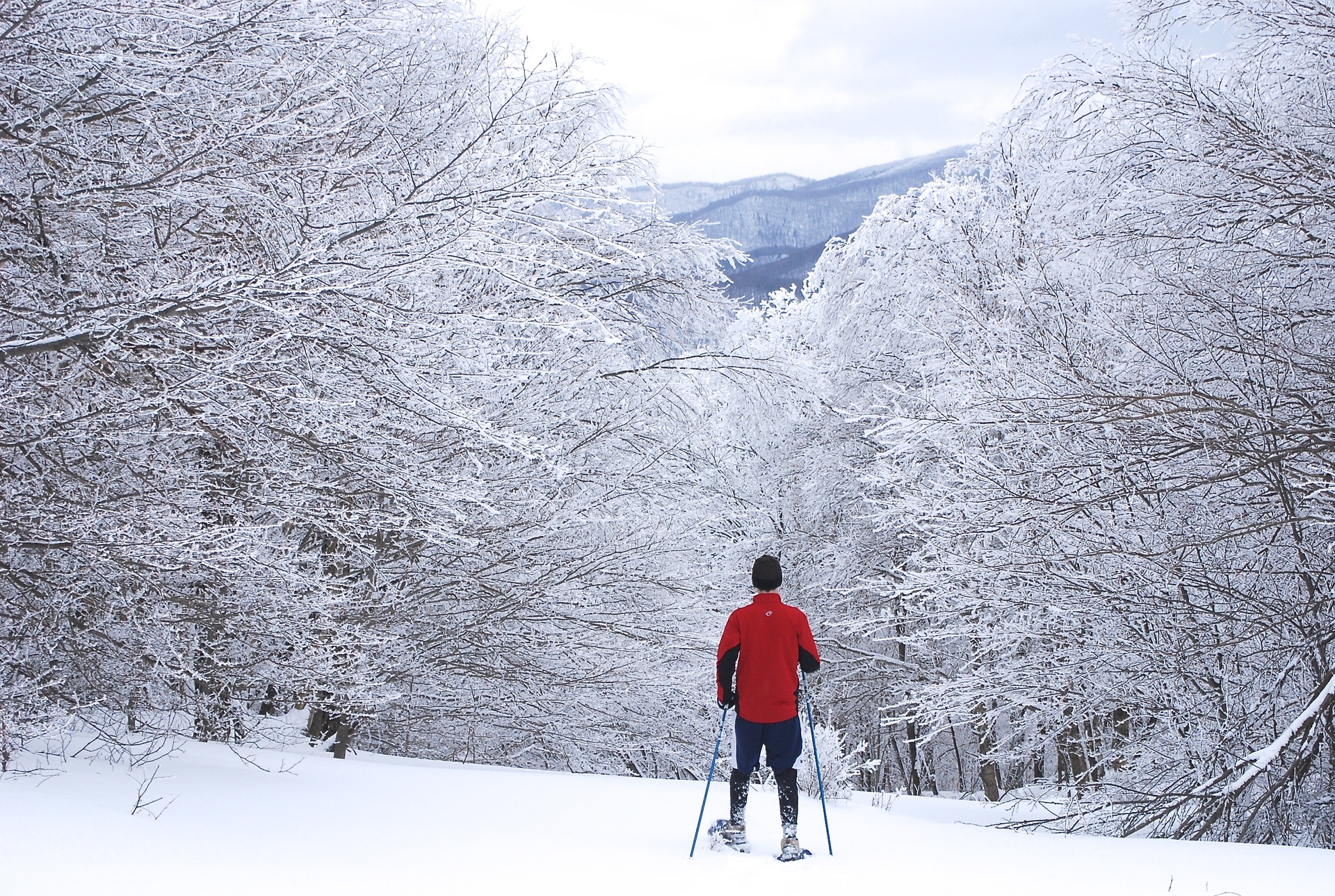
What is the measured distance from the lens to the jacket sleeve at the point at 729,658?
16.1 feet

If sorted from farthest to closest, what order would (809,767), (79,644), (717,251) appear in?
(717,251) → (809,767) → (79,644)

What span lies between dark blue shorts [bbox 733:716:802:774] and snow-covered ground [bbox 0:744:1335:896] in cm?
43

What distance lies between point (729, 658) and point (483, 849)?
1.45 m

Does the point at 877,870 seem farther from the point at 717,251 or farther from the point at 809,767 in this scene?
the point at 717,251

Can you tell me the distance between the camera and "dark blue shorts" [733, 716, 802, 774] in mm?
4797

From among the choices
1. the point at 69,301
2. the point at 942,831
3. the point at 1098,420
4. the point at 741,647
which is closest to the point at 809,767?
the point at 942,831

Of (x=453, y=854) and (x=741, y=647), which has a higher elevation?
(x=741, y=647)

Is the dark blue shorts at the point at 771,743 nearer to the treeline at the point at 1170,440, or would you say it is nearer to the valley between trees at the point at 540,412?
the valley between trees at the point at 540,412

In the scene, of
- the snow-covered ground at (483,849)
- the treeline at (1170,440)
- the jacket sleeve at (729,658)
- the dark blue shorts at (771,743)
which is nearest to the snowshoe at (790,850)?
the snow-covered ground at (483,849)

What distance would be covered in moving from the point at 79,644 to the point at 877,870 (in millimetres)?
4639

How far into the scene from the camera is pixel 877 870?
4.46 meters

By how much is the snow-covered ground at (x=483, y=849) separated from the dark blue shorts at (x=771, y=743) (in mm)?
429

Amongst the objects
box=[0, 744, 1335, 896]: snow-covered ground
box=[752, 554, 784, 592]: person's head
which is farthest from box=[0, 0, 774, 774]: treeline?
box=[752, 554, 784, 592]: person's head

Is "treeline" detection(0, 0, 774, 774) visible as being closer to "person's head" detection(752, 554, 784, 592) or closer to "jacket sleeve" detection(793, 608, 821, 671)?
"person's head" detection(752, 554, 784, 592)
